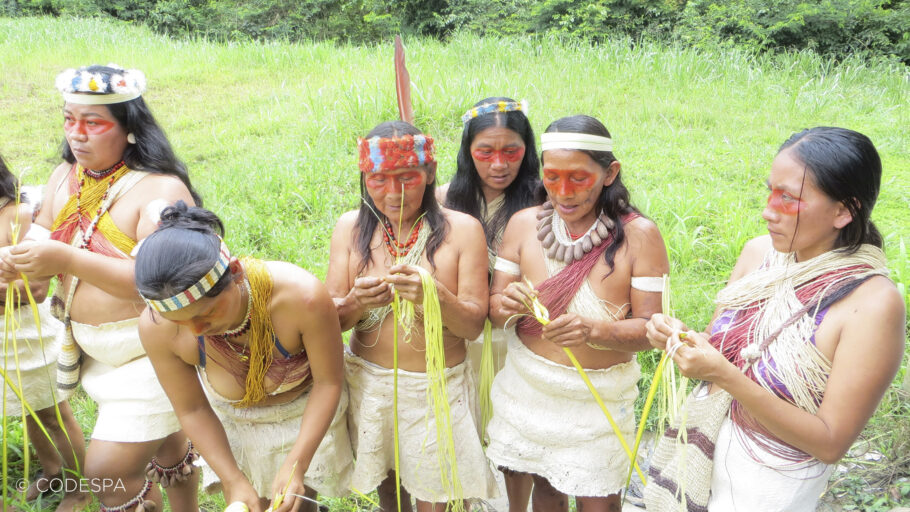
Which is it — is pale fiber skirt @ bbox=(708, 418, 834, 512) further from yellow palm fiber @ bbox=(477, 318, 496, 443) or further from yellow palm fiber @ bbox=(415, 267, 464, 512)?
yellow palm fiber @ bbox=(477, 318, 496, 443)

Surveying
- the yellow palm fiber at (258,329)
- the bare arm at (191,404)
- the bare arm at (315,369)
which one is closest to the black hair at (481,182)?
the bare arm at (315,369)

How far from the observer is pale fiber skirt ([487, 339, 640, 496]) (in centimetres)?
262

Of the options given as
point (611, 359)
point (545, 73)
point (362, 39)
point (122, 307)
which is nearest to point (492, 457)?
point (611, 359)

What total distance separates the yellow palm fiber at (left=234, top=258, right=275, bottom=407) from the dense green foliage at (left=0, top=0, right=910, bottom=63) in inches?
414

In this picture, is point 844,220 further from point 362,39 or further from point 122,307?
point 362,39

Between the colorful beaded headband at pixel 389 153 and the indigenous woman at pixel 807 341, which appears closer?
the indigenous woman at pixel 807 341

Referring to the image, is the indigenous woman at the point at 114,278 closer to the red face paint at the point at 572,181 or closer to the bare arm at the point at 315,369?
the bare arm at the point at 315,369

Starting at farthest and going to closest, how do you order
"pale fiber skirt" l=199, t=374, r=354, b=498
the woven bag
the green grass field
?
the green grass field < "pale fiber skirt" l=199, t=374, r=354, b=498 < the woven bag

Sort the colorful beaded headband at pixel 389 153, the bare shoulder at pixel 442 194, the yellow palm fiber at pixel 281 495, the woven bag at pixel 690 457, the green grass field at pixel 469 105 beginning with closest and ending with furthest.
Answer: the woven bag at pixel 690 457 → the yellow palm fiber at pixel 281 495 → the colorful beaded headband at pixel 389 153 → the bare shoulder at pixel 442 194 → the green grass field at pixel 469 105

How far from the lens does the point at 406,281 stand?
2.40m

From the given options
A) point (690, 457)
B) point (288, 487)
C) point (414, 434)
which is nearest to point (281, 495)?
point (288, 487)

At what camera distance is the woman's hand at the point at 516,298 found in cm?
251

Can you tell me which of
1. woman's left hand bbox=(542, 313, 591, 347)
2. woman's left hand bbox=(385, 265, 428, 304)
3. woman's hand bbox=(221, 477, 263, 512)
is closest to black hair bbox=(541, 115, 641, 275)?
woman's left hand bbox=(542, 313, 591, 347)

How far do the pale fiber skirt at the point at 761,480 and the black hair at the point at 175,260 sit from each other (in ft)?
5.40
